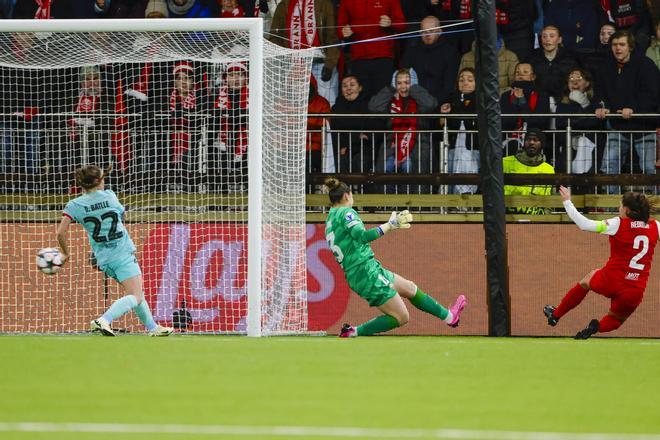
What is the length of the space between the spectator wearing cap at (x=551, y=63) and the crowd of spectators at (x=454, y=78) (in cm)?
1

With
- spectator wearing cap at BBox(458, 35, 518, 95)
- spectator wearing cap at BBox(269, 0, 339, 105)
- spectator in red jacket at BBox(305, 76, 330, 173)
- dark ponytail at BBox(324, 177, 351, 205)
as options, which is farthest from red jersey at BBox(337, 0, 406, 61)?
dark ponytail at BBox(324, 177, 351, 205)

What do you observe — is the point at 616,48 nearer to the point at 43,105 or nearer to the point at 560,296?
the point at 560,296

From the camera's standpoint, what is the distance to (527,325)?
1433 centimetres

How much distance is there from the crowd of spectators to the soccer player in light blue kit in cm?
290

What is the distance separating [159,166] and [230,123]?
2.99 ft

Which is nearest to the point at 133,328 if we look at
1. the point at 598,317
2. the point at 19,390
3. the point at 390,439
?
the point at 598,317

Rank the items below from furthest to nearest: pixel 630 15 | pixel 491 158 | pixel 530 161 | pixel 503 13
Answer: pixel 503 13 < pixel 630 15 < pixel 530 161 < pixel 491 158

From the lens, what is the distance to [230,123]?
48.7 ft

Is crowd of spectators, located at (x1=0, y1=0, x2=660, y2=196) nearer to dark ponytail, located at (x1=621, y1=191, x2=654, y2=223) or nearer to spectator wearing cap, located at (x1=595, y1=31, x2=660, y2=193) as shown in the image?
spectator wearing cap, located at (x1=595, y1=31, x2=660, y2=193)

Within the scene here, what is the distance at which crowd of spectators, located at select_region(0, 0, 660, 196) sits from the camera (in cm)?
1493

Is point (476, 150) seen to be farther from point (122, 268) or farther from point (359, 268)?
point (122, 268)

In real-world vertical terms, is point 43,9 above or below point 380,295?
above

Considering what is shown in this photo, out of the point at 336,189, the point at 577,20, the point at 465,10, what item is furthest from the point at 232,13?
the point at 336,189

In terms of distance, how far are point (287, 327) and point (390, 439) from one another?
8.08 meters
